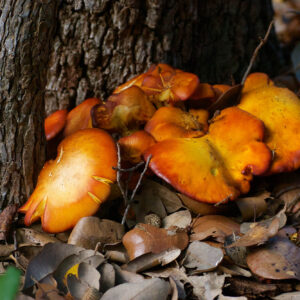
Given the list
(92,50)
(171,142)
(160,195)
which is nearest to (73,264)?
(160,195)

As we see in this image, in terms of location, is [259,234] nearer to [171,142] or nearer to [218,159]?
[218,159]

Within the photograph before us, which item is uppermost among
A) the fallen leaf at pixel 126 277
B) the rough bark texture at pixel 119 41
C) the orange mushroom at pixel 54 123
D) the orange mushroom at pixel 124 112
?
the rough bark texture at pixel 119 41

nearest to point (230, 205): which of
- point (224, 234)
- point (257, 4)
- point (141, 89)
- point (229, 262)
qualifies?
point (224, 234)

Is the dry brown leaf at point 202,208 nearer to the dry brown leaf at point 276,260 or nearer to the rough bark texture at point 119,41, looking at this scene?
the dry brown leaf at point 276,260

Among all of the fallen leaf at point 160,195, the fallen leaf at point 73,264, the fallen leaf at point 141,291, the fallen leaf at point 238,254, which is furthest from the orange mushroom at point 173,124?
the fallen leaf at point 141,291

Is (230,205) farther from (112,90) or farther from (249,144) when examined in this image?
(112,90)

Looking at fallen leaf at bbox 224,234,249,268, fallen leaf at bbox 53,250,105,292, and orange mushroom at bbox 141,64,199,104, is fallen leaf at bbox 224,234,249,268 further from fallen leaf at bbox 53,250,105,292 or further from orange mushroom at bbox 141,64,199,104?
orange mushroom at bbox 141,64,199,104
